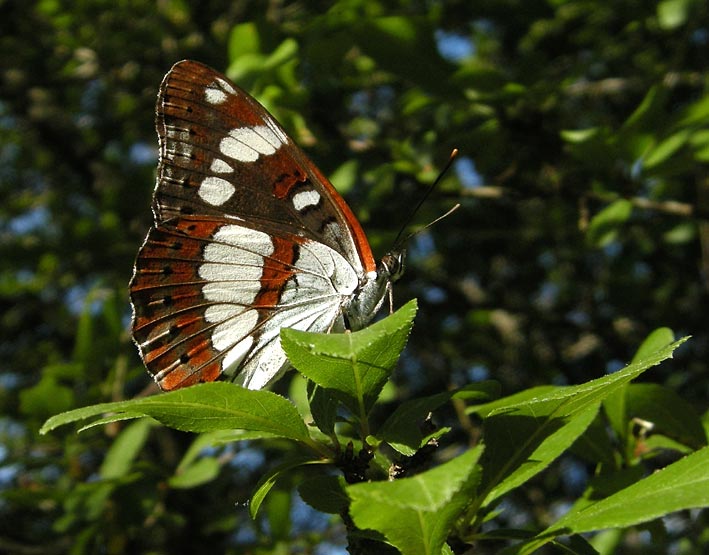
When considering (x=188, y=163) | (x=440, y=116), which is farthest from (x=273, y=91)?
(x=440, y=116)

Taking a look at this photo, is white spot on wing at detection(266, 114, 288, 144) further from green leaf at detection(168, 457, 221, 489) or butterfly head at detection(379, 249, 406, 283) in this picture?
green leaf at detection(168, 457, 221, 489)

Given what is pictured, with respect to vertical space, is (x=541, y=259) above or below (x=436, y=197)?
below

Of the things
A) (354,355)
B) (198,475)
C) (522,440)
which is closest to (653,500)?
(522,440)

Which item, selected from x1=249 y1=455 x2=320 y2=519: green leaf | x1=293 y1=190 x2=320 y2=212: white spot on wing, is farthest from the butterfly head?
x1=249 y1=455 x2=320 y2=519: green leaf

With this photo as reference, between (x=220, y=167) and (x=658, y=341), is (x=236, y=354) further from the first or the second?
(x=658, y=341)

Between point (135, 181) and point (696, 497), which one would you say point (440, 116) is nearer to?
point (135, 181)

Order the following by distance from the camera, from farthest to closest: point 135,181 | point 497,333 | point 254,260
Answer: point 497,333 < point 135,181 < point 254,260

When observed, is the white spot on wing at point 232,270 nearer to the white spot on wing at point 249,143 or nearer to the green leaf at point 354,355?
the white spot on wing at point 249,143
